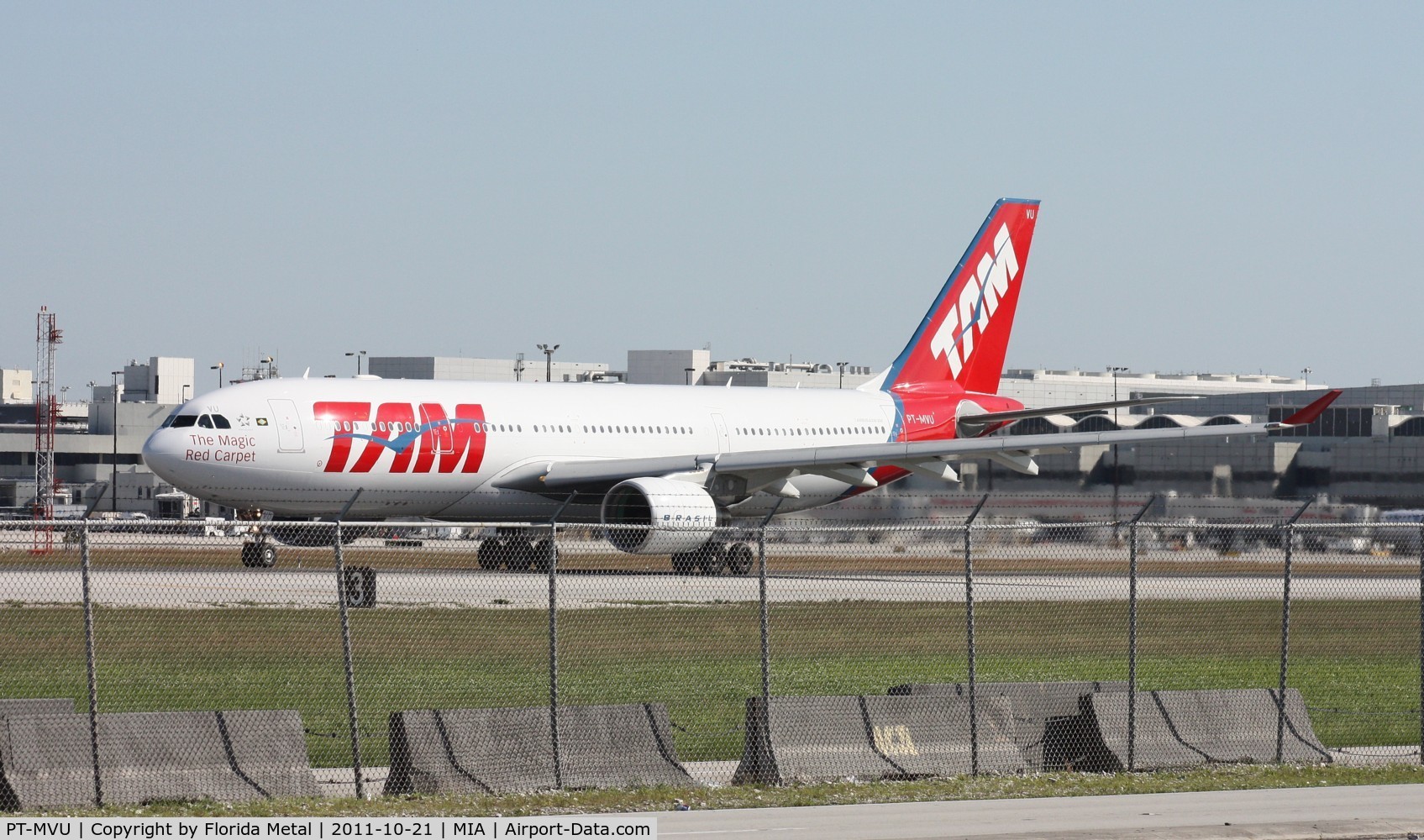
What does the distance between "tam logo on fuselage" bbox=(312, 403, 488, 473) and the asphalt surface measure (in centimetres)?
2330

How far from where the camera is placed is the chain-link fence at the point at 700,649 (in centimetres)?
1377

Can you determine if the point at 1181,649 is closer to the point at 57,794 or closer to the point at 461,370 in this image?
the point at 57,794

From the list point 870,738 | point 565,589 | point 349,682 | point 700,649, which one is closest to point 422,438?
point 700,649

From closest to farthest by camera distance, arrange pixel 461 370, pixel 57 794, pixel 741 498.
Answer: pixel 57 794
pixel 741 498
pixel 461 370

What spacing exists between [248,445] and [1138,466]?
25822mm

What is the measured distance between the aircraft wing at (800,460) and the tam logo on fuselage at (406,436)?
1250 mm

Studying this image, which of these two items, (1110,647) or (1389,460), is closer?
(1110,647)

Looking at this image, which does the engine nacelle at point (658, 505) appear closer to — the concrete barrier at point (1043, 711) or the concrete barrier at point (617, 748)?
the concrete barrier at point (1043, 711)

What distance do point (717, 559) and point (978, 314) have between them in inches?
627

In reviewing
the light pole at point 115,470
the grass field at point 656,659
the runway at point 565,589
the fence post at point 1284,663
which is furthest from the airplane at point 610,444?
the light pole at point 115,470

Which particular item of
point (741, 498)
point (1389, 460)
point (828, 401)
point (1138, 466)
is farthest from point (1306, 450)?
point (741, 498)

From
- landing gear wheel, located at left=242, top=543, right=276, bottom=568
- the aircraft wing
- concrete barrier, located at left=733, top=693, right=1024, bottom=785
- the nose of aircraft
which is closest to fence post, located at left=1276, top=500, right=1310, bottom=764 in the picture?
concrete barrier, located at left=733, top=693, right=1024, bottom=785

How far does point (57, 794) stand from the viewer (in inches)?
454

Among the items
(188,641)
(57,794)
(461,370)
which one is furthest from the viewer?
(461,370)
